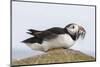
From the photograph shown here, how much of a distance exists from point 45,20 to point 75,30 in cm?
38

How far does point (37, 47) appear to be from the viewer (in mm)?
2396

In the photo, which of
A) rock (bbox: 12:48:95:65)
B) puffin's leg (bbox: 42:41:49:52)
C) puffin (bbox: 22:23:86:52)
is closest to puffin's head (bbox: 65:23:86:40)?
puffin (bbox: 22:23:86:52)

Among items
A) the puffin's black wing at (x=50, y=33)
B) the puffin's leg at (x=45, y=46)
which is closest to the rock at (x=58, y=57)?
the puffin's leg at (x=45, y=46)

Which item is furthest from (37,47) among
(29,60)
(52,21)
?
(52,21)

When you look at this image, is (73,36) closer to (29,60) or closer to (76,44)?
(76,44)

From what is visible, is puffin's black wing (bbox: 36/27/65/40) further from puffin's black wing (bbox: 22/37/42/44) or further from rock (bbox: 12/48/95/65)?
rock (bbox: 12/48/95/65)

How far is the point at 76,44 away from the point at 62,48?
7.3 inches

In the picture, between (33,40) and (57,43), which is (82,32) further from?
(33,40)

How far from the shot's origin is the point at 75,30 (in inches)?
101

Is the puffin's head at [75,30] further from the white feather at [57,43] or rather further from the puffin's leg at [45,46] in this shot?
the puffin's leg at [45,46]

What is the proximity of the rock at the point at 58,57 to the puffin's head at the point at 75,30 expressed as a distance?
18 cm

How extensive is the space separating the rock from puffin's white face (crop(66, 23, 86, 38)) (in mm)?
200

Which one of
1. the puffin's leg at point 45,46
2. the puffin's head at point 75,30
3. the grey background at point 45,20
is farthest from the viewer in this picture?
the puffin's head at point 75,30

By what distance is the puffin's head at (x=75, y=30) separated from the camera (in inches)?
99.6
